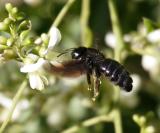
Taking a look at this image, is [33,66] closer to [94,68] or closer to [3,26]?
[3,26]

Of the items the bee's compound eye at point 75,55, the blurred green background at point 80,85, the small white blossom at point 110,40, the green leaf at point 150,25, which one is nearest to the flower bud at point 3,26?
the bee's compound eye at point 75,55

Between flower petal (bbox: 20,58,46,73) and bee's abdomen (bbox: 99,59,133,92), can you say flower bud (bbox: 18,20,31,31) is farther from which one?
bee's abdomen (bbox: 99,59,133,92)

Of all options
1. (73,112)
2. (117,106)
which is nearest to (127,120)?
(73,112)

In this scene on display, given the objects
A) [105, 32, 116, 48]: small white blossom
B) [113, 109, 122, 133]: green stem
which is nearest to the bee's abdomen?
[113, 109, 122, 133]: green stem

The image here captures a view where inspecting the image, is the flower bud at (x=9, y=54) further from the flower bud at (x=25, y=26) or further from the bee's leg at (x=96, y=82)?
the bee's leg at (x=96, y=82)

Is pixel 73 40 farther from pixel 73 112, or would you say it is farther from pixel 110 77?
pixel 110 77

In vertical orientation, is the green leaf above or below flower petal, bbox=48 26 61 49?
above
